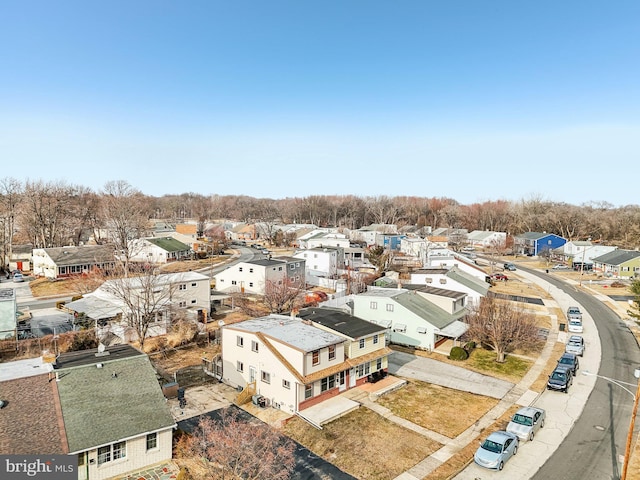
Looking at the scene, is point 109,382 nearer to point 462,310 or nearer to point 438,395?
point 438,395

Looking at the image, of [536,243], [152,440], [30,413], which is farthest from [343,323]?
[536,243]

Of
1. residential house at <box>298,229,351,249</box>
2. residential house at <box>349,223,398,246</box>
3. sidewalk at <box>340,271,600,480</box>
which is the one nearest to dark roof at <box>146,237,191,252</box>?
residential house at <box>298,229,351,249</box>

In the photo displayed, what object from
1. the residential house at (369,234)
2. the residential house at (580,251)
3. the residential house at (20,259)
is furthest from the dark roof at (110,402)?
the residential house at (369,234)

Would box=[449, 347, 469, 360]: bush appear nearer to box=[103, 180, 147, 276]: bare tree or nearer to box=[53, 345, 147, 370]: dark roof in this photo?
box=[53, 345, 147, 370]: dark roof

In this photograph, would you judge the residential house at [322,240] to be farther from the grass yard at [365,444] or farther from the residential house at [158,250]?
the grass yard at [365,444]

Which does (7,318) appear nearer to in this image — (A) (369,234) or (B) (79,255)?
(B) (79,255)
